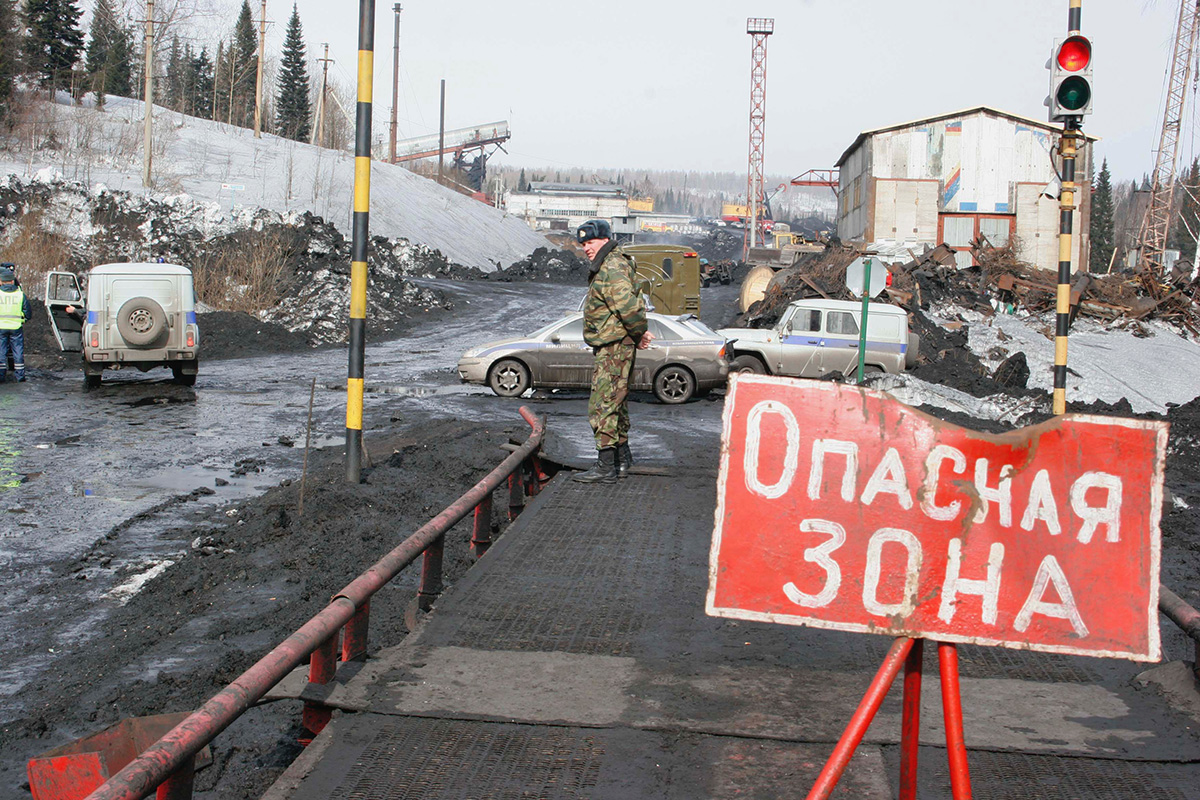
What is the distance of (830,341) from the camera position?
20172mm

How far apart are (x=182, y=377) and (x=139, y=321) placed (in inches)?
56.1

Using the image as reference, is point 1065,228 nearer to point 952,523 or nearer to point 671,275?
point 952,523

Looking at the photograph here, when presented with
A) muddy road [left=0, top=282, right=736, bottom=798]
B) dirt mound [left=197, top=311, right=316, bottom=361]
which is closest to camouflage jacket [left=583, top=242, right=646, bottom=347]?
muddy road [left=0, top=282, right=736, bottom=798]

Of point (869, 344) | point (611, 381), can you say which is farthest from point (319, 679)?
point (869, 344)

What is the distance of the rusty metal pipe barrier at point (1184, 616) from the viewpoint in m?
4.48

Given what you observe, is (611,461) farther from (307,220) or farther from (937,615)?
(307,220)

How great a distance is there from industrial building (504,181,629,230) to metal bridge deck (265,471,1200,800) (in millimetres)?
128780

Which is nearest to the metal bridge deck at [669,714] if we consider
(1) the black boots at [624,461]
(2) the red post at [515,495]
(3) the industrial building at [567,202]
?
(2) the red post at [515,495]

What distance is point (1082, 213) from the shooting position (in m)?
41.2

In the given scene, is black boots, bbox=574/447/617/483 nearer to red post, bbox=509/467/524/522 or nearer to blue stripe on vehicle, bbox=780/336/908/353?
red post, bbox=509/467/524/522

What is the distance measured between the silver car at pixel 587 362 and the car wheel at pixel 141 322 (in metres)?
5.28

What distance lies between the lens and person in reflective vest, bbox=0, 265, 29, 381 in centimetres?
1883

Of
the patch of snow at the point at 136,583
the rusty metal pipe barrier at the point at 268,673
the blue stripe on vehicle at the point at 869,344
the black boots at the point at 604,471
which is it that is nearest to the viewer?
the rusty metal pipe barrier at the point at 268,673

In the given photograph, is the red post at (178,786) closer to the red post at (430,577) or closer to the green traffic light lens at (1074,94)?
the red post at (430,577)
